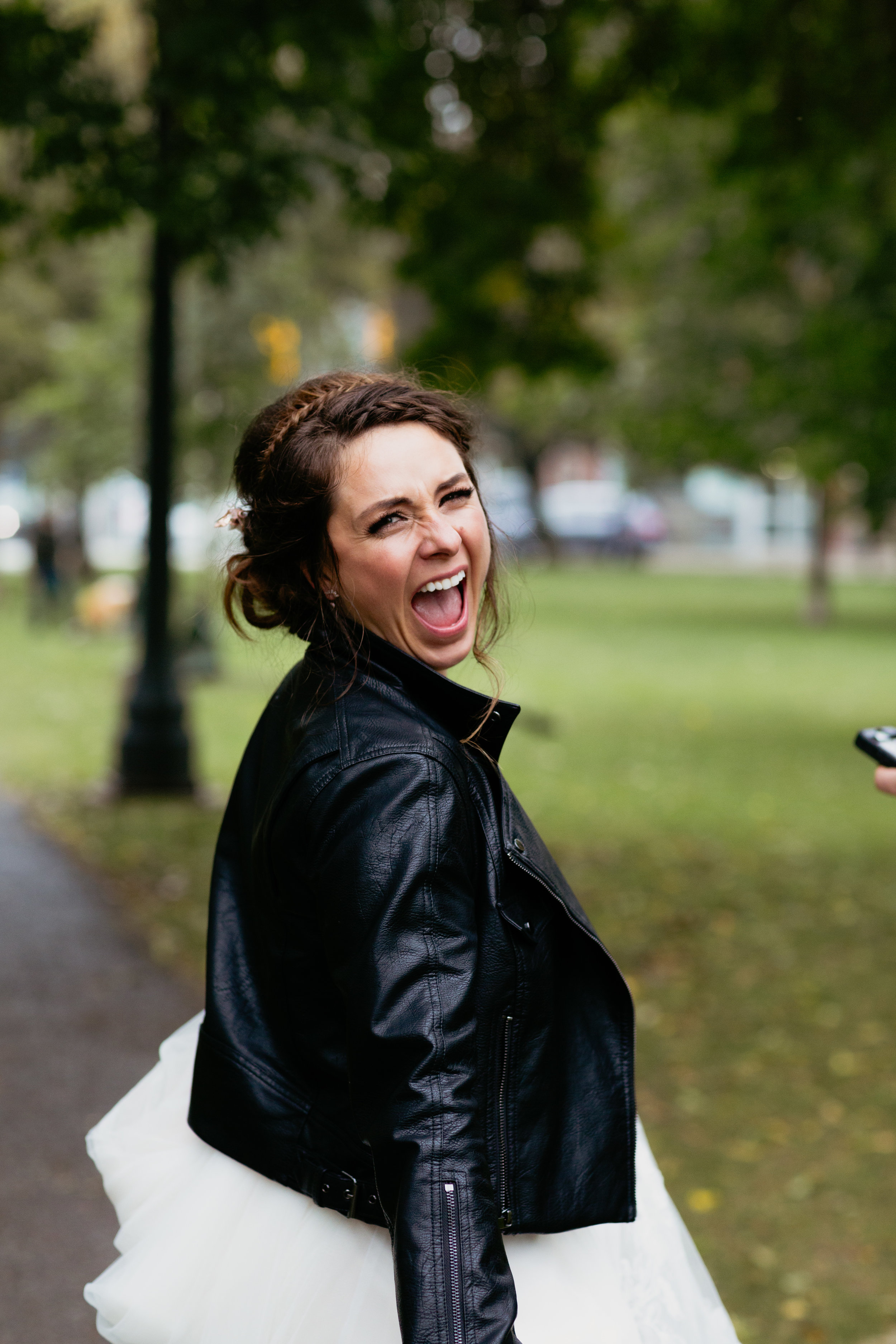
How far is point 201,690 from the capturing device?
53.1ft

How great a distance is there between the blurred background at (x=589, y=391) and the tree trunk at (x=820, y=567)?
25.5ft

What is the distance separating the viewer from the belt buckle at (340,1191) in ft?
5.56

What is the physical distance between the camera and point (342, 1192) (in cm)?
170

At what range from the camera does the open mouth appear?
181 cm

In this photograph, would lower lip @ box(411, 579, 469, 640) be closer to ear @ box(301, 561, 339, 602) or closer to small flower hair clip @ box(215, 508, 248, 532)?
ear @ box(301, 561, 339, 602)

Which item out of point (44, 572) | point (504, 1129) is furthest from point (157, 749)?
point (44, 572)

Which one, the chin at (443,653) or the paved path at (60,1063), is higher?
the chin at (443,653)

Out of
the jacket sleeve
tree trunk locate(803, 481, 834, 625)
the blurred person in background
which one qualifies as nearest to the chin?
the jacket sleeve

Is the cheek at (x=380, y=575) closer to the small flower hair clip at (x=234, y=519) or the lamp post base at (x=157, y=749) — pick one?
the small flower hair clip at (x=234, y=519)

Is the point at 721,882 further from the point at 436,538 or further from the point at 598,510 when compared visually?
the point at 598,510

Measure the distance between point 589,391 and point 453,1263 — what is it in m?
10.9

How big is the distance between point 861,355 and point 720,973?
4.88m

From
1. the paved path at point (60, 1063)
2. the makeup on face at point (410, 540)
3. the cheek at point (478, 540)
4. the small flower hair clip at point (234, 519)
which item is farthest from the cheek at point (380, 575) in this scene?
the paved path at point (60, 1063)

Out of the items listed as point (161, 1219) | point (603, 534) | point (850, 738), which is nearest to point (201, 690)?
point (850, 738)
